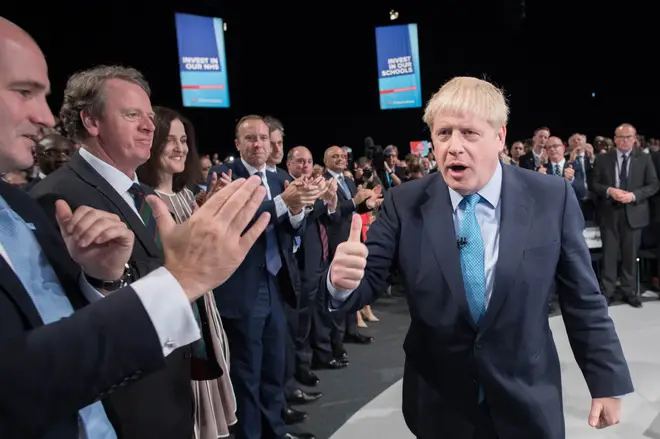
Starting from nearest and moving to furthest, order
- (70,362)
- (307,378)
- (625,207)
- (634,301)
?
(70,362)
(307,378)
(634,301)
(625,207)

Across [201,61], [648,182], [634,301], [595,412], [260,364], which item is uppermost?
[201,61]

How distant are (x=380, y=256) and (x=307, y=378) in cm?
264

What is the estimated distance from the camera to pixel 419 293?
1.60 meters

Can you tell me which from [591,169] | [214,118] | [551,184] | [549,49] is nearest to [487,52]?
[549,49]

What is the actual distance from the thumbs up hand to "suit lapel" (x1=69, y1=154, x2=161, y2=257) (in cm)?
60

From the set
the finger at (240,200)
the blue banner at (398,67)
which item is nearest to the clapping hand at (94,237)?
the finger at (240,200)

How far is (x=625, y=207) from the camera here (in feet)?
18.7

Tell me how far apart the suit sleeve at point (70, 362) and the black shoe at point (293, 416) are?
2728mm

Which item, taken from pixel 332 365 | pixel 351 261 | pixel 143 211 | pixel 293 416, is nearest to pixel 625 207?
pixel 332 365

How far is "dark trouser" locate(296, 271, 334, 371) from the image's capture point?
4.17 metres

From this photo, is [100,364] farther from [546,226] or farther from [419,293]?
[546,226]

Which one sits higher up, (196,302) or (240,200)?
(240,200)

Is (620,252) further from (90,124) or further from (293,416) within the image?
(90,124)

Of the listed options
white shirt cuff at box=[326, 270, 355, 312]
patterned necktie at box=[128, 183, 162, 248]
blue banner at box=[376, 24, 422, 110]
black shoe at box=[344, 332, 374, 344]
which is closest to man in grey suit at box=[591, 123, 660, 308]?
black shoe at box=[344, 332, 374, 344]
